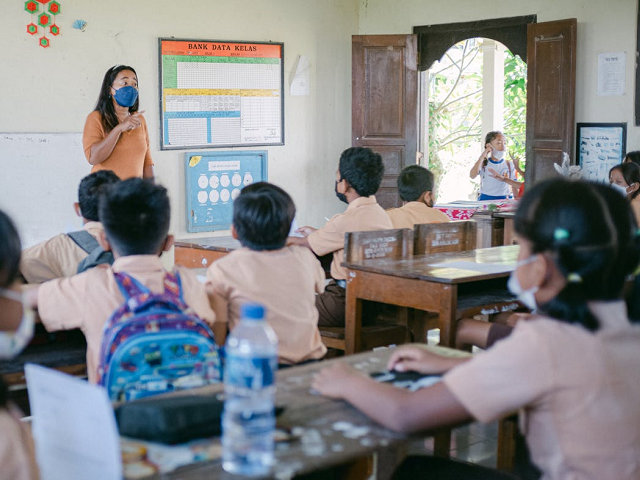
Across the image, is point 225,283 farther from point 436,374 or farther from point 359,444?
point 359,444

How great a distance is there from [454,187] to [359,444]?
9.84 meters

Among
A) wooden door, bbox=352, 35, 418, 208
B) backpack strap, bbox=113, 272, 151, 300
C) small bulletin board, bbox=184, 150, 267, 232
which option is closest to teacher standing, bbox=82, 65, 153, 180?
small bulletin board, bbox=184, 150, 267, 232

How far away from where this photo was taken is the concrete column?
28.6ft

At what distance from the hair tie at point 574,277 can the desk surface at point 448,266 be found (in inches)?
59.5

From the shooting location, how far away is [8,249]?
1.33 meters

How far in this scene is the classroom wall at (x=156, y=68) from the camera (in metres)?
5.79

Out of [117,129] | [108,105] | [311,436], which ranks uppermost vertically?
[108,105]

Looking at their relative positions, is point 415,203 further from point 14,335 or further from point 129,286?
point 14,335

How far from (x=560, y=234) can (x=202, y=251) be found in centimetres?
271

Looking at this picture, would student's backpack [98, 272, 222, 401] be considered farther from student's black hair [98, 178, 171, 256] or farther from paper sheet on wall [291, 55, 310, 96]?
paper sheet on wall [291, 55, 310, 96]

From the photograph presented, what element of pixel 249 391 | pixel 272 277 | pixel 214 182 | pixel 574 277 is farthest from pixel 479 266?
pixel 214 182

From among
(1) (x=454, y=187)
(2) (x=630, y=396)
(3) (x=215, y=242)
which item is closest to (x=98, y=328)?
(2) (x=630, y=396)

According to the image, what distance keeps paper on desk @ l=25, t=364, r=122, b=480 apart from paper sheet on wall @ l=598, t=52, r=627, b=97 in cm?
582

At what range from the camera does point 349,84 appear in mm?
7750
